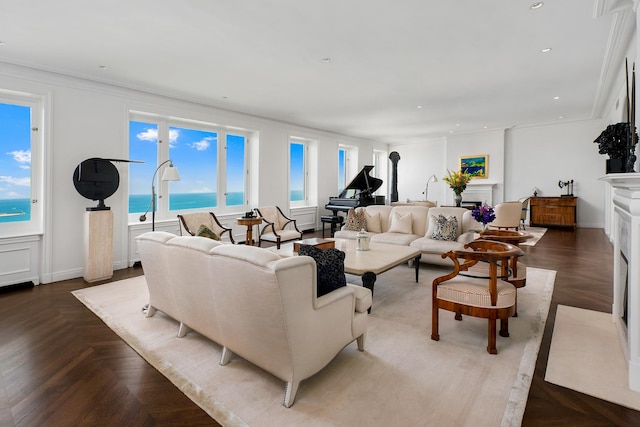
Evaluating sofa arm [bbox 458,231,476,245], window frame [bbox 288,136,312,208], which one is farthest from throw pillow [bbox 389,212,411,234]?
window frame [bbox 288,136,312,208]

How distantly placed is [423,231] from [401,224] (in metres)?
0.38

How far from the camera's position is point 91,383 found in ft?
7.09

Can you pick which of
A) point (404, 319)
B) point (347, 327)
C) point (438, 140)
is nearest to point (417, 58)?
point (404, 319)

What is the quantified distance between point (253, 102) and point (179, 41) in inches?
105

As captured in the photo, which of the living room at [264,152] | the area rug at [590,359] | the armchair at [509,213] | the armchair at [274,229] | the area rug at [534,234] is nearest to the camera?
the area rug at [590,359]

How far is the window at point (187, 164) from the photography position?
5.68m

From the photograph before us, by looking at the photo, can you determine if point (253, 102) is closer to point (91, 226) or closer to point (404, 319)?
point (91, 226)

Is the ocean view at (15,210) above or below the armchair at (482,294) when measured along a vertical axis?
above

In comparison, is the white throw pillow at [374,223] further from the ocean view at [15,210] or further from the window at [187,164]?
the ocean view at [15,210]

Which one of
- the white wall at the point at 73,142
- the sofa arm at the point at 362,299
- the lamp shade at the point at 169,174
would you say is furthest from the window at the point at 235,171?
the sofa arm at the point at 362,299

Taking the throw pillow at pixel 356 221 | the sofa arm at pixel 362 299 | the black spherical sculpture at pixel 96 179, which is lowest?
the sofa arm at pixel 362 299

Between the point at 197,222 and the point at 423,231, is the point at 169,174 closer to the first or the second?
the point at 197,222

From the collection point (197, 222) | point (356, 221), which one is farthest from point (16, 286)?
point (356, 221)

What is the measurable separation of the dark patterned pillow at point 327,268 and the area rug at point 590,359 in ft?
5.10
